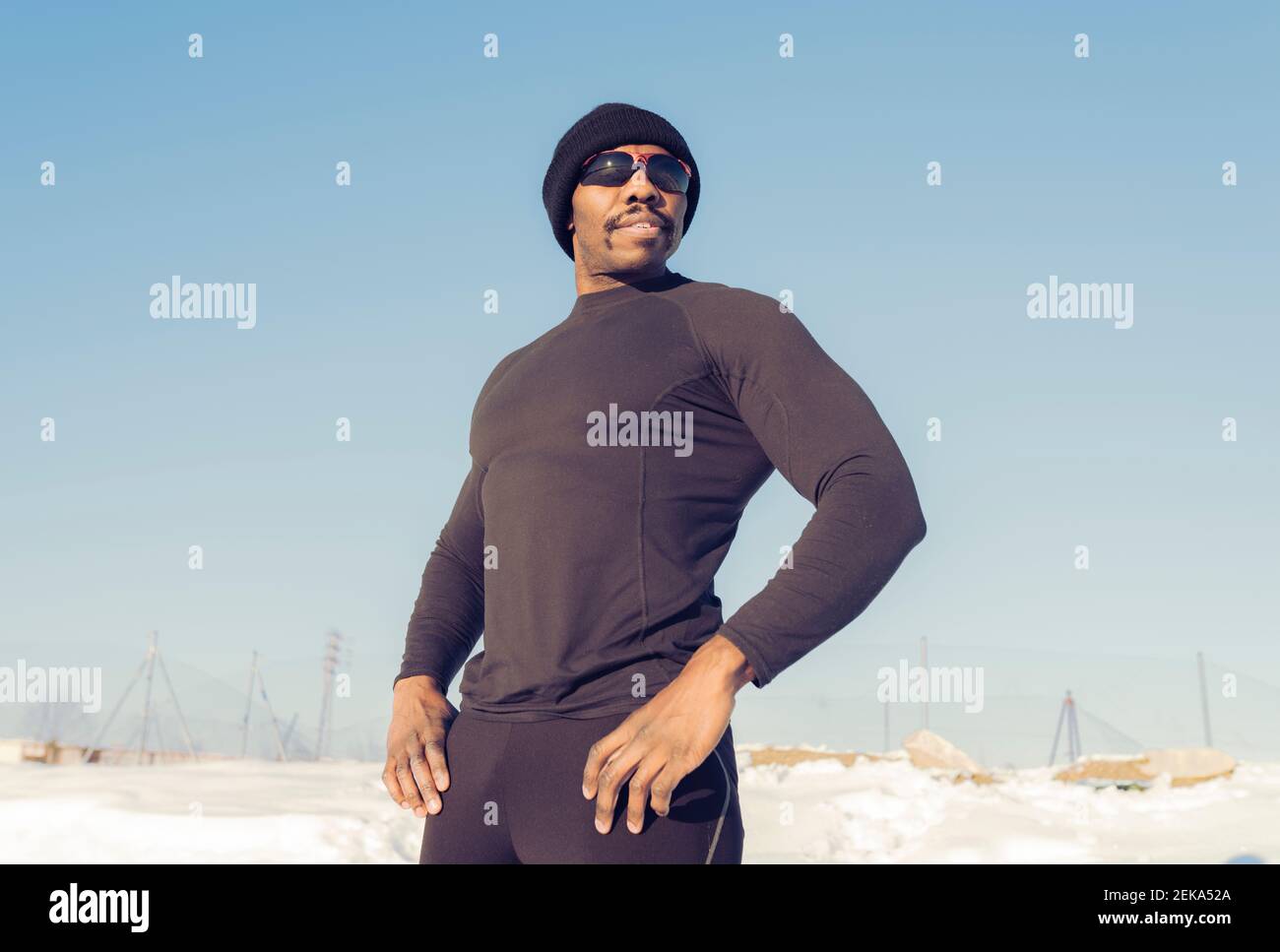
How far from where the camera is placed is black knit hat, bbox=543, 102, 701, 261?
9.41 ft

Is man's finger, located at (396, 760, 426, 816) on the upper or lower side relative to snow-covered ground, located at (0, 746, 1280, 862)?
upper

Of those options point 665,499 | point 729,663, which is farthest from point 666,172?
point 729,663

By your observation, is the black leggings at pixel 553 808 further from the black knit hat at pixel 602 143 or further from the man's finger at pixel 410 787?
the black knit hat at pixel 602 143

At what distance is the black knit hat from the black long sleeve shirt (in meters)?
0.53

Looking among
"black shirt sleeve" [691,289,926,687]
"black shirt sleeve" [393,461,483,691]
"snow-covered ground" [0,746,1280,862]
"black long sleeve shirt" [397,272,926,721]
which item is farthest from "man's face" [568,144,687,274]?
"snow-covered ground" [0,746,1280,862]

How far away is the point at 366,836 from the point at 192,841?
54.2 inches

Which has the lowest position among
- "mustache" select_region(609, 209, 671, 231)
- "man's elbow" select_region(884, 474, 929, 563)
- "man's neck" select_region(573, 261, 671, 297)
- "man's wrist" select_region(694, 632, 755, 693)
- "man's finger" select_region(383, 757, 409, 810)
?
"man's finger" select_region(383, 757, 409, 810)

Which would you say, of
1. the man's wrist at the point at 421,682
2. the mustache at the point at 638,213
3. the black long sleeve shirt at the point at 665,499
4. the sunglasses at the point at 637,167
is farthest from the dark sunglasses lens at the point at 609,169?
the man's wrist at the point at 421,682

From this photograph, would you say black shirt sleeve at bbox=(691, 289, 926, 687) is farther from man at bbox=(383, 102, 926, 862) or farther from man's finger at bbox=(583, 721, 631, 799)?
man's finger at bbox=(583, 721, 631, 799)

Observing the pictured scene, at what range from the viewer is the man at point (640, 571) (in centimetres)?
200

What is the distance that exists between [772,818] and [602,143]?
34.3 ft
